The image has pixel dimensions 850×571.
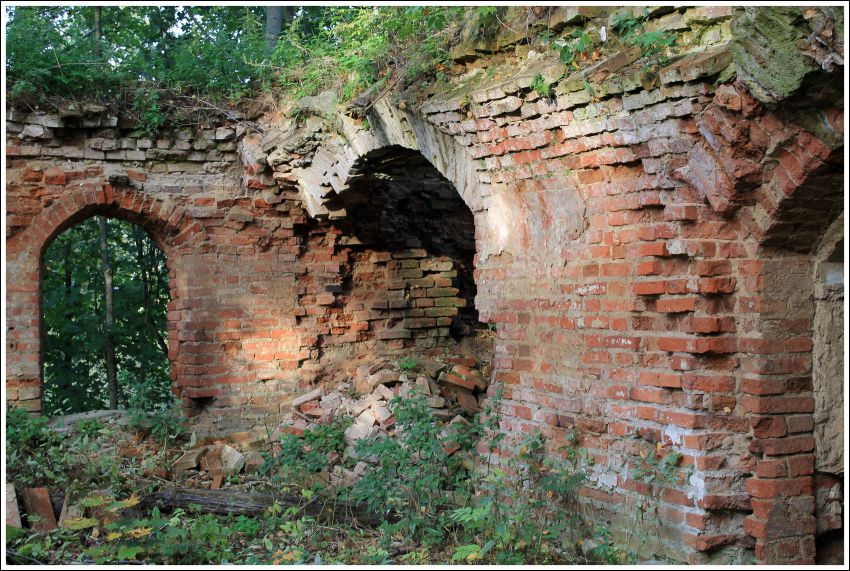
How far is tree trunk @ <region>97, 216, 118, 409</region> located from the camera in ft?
37.5

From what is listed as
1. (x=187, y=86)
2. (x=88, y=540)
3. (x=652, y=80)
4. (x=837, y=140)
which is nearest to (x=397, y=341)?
(x=187, y=86)

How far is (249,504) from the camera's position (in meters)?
5.91

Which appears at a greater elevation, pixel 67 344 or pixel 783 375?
pixel 783 375

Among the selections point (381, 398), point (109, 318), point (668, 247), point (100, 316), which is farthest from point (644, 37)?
point (100, 316)

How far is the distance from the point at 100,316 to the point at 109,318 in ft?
1.50

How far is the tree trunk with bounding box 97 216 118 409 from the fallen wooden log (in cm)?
612

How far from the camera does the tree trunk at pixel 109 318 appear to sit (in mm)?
11422

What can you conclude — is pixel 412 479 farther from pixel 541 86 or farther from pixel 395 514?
pixel 541 86

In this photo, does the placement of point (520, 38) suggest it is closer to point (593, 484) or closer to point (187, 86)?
point (593, 484)

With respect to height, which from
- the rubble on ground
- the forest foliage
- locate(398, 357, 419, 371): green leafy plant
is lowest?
the rubble on ground

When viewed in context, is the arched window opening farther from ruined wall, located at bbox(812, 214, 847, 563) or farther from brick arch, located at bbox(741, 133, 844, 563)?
ruined wall, located at bbox(812, 214, 847, 563)

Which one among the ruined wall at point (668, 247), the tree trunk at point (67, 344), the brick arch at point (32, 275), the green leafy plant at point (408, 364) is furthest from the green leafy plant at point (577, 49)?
the tree trunk at point (67, 344)

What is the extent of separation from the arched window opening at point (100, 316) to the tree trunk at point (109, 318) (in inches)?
0.5

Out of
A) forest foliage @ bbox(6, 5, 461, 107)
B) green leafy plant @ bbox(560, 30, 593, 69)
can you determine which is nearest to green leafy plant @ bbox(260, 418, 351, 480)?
forest foliage @ bbox(6, 5, 461, 107)
